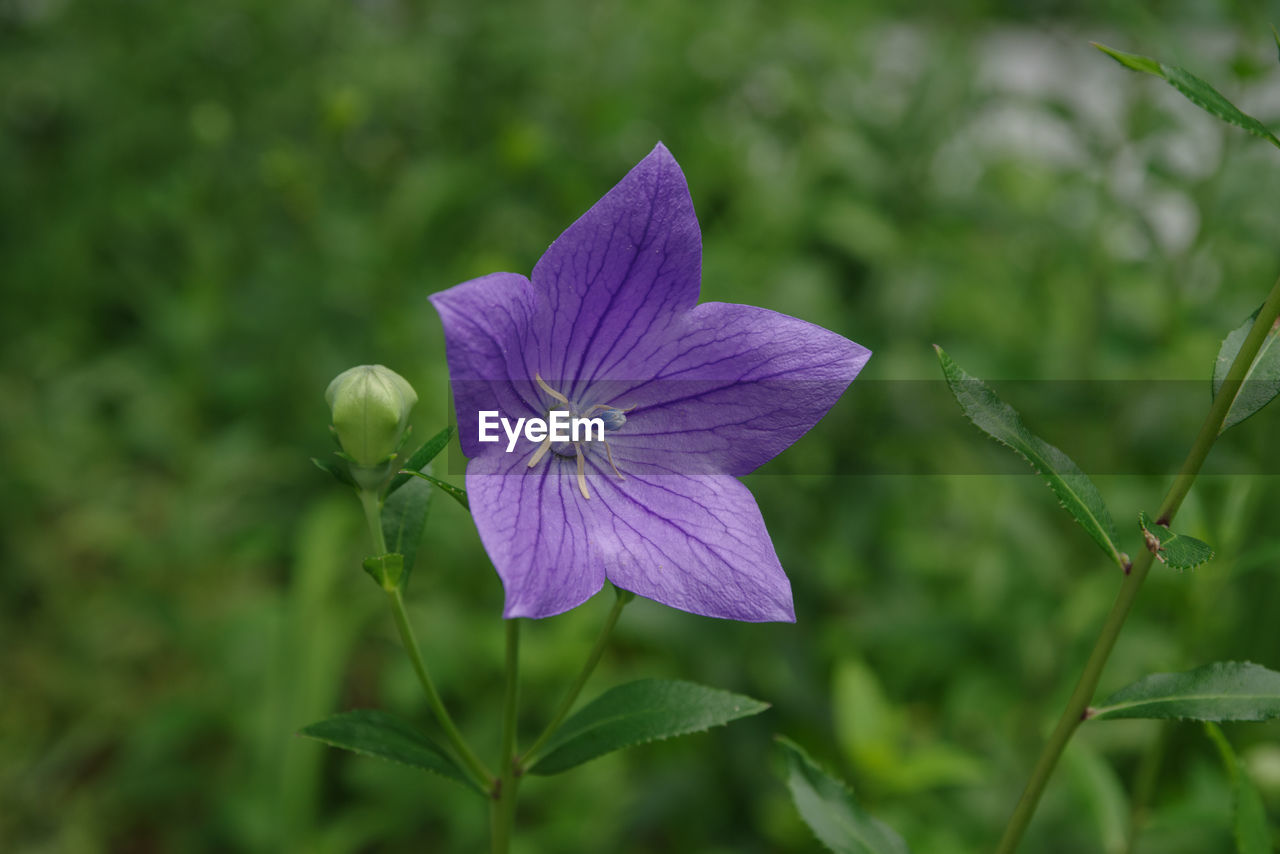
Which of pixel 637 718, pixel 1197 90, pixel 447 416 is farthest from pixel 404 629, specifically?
pixel 447 416

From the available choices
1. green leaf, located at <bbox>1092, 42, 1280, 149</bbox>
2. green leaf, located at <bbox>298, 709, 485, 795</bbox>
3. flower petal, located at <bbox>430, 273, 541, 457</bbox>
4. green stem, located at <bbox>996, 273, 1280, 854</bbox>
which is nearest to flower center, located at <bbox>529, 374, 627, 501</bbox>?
flower petal, located at <bbox>430, 273, 541, 457</bbox>

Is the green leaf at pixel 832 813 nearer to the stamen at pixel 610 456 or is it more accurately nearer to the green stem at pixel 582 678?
the green stem at pixel 582 678

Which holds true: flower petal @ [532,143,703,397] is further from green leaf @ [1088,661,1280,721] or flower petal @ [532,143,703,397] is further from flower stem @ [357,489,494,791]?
green leaf @ [1088,661,1280,721]

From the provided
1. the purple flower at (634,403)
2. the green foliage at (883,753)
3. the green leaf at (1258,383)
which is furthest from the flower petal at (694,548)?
the green foliage at (883,753)

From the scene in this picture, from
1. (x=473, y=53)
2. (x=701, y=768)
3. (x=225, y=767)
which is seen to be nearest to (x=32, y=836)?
(x=225, y=767)

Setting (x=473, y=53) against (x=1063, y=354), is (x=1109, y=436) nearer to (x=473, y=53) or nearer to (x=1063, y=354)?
(x=1063, y=354)
